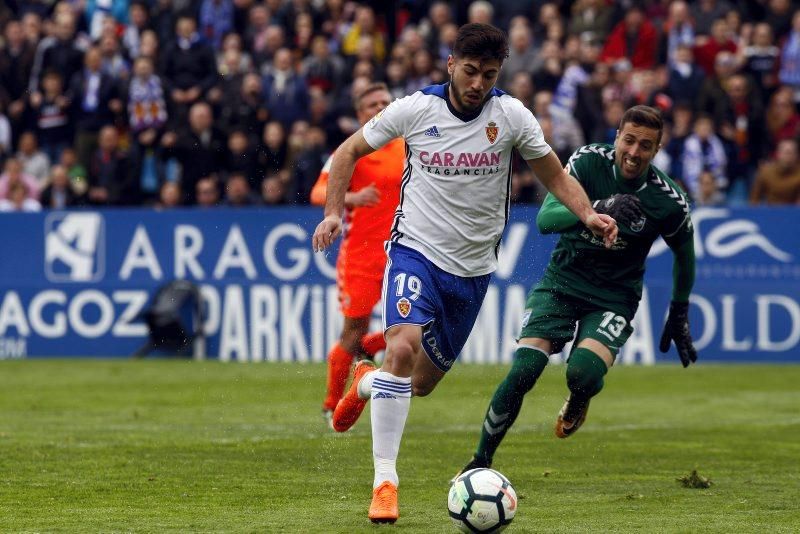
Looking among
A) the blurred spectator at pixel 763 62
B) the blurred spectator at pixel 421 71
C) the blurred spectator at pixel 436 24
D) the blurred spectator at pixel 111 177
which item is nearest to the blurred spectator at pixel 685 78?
the blurred spectator at pixel 763 62

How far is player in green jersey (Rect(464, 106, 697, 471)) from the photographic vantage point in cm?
880

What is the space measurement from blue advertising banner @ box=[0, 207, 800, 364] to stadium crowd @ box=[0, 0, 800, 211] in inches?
30.8

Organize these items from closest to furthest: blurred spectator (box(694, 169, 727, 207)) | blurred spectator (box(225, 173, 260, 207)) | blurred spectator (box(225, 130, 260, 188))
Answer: blurred spectator (box(694, 169, 727, 207)) → blurred spectator (box(225, 173, 260, 207)) → blurred spectator (box(225, 130, 260, 188))

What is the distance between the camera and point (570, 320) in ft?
29.9

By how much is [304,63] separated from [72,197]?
12.0ft

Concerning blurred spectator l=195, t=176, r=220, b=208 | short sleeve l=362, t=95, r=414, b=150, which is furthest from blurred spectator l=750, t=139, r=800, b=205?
short sleeve l=362, t=95, r=414, b=150

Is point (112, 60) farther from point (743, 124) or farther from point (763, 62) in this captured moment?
point (763, 62)

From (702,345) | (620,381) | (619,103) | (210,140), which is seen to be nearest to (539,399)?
(620,381)

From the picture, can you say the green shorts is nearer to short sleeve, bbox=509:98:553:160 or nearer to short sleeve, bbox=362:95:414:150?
short sleeve, bbox=509:98:553:160

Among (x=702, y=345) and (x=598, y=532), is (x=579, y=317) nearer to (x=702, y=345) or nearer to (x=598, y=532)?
(x=598, y=532)

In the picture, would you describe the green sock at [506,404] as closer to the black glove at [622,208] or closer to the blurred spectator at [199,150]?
the black glove at [622,208]

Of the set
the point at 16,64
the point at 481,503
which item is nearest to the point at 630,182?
the point at 481,503

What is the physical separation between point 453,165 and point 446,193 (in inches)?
6.4

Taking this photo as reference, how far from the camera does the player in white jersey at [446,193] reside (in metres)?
7.84
